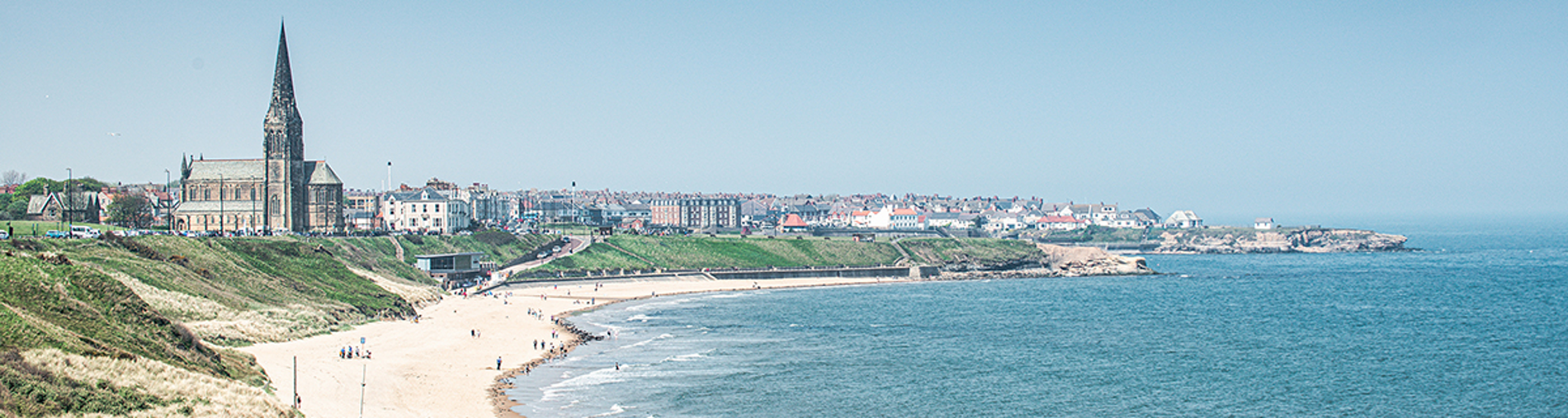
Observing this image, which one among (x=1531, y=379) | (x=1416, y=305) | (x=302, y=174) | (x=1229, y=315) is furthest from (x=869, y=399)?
(x=302, y=174)

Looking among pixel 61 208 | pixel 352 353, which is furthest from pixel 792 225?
pixel 352 353

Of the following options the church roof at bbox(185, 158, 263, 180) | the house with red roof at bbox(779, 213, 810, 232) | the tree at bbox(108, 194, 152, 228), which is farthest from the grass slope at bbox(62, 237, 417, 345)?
the house with red roof at bbox(779, 213, 810, 232)

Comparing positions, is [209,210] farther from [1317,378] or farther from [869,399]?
[1317,378]

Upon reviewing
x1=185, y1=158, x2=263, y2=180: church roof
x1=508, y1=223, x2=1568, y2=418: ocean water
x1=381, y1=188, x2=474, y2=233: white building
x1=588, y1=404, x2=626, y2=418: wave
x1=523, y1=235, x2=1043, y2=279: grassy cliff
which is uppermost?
x1=185, y1=158, x2=263, y2=180: church roof

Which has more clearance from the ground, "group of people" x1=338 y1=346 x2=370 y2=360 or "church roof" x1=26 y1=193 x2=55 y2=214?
"church roof" x1=26 y1=193 x2=55 y2=214

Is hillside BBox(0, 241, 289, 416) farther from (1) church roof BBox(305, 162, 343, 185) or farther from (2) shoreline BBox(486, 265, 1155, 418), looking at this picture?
(1) church roof BBox(305, 162, 343, 185)

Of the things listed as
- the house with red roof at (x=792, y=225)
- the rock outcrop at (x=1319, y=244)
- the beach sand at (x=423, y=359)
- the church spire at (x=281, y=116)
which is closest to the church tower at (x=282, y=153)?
the church spire at (x=281, y=116)

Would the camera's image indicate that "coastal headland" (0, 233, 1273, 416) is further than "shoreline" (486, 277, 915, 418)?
No
